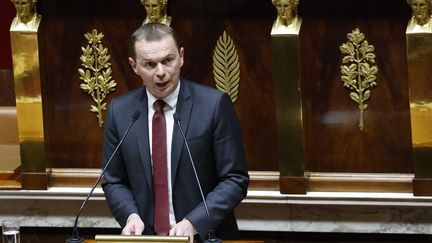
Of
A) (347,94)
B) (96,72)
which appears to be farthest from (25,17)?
(347,94)

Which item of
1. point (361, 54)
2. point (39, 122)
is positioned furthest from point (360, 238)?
point (39, 122)

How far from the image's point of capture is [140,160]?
8.18ft

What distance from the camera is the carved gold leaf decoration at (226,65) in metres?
3.33

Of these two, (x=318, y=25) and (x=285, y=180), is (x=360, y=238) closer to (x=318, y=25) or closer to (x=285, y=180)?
(x=285, y=180)

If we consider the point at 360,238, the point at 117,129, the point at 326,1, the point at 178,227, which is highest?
the point at 326,1

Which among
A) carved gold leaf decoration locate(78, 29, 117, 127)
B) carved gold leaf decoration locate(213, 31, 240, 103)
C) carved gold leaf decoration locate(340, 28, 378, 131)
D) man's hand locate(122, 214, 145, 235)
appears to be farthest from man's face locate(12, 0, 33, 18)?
man's hand locate(122, 214, 145, 235)

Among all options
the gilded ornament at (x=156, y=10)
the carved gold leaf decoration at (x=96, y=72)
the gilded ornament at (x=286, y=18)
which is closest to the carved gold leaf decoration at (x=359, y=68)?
the gilded ornament at (x=286, y=18)

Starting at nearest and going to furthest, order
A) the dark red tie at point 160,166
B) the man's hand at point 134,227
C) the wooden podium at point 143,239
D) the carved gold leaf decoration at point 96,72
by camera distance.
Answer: the wooden podium at point 143,239
the man's hand at point 134,227
the dark red tie at point 160,166
the carved gold leaf decoration at point 96,72

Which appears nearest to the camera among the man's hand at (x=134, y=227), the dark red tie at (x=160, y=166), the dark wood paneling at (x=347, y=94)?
the man's hand at (x=134, y=227)

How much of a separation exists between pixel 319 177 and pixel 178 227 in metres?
1.03

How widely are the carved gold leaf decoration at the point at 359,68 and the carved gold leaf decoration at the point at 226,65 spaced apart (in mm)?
295

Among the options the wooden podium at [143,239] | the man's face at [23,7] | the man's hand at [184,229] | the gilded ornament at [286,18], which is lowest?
the man's hand at [184,229]

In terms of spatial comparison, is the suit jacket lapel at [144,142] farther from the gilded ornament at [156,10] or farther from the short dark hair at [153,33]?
the gilded ornament at [156,10]

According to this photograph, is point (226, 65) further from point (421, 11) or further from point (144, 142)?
point (144, 142)
